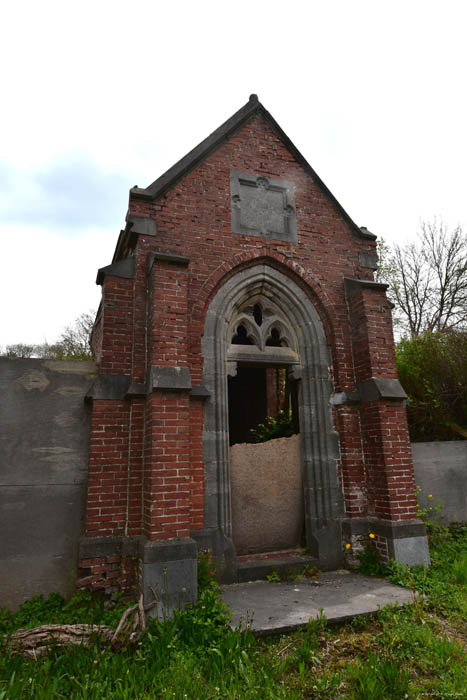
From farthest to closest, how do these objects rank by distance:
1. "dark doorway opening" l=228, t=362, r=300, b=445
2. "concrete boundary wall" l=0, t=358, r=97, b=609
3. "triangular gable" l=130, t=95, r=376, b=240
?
"dark doorway opening" l=228, t=362, r=300, b=445
"triangular gable" l=130, t=95, r=376, b=240
"concrete boundary wall" l=0, t=358, r=97, b=609

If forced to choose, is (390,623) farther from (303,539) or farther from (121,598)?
(121,598)

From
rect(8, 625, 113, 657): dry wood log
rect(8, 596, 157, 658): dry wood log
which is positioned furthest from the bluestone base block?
rect(8, 625, 113, 657): dry wood log

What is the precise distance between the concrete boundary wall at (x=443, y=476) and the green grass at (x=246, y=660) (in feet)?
8.50

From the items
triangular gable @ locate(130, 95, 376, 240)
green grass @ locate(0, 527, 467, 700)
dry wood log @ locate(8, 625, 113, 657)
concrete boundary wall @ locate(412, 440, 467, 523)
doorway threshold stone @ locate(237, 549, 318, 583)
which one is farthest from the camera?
concrete boundary wall @ locate(412, 440, 467, 523)

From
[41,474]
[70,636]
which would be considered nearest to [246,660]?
[70,636]

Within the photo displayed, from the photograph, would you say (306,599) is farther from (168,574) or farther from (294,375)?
(294,375)

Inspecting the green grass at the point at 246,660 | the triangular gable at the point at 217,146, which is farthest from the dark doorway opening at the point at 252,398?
the green grass at the point at 246,660

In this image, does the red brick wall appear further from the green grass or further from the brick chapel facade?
the green grass

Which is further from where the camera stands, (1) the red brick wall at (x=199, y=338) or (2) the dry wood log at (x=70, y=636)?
(1) the red brick wall at (x=199, y=338)

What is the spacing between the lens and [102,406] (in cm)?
498

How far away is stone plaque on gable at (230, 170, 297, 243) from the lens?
6352mm

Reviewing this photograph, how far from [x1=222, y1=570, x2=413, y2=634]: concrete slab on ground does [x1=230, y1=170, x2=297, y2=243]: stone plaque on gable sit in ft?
16.1

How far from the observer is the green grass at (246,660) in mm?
3000

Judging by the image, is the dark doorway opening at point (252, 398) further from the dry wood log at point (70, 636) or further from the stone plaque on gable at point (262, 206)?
the dry wood log at point (70, 636)
